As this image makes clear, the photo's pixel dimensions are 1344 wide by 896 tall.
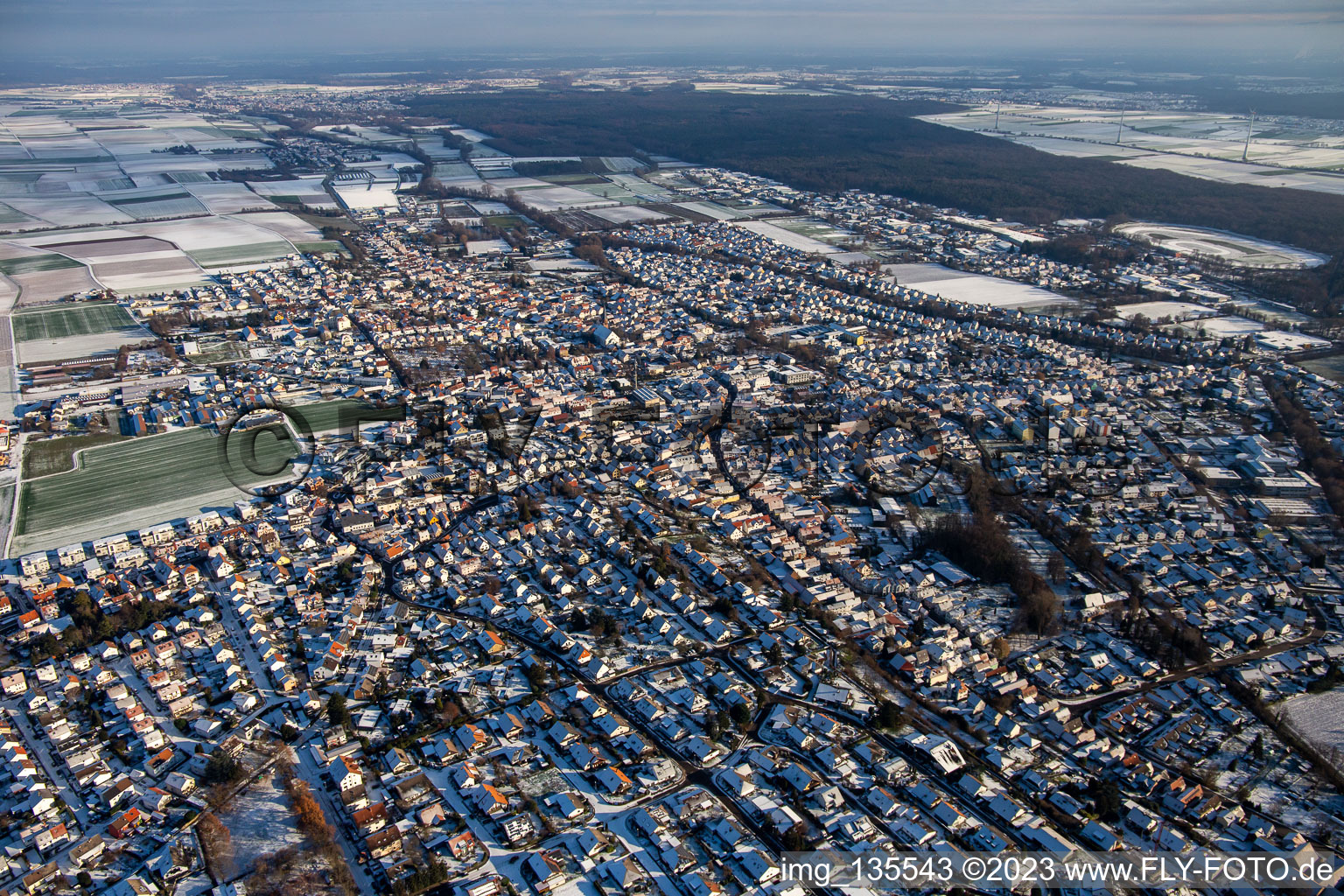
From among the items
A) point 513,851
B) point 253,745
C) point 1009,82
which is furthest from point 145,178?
point 1009,82

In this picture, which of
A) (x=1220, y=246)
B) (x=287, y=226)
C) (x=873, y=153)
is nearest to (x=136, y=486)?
(x=287, y=226)

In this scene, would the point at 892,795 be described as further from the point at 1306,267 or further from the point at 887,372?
the point at 1306,267

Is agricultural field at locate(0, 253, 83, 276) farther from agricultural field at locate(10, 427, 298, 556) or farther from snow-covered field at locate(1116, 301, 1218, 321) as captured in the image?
snow-covered field at locate(1116, 301, 1218, 321)

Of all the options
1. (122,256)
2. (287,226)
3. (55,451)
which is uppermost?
(287,226)

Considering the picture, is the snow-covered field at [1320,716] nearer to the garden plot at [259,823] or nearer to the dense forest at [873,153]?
the garden plot at [259,823]

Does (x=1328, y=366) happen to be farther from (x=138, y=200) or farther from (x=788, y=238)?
(x=138, y=200)

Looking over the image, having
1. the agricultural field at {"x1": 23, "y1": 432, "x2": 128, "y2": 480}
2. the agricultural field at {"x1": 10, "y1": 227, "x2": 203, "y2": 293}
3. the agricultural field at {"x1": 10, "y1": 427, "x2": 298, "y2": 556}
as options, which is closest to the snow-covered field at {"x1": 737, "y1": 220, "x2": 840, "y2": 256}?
the agricultural field at {"x1": 10, "y1": 227, "x2": 203, "y2": 293}

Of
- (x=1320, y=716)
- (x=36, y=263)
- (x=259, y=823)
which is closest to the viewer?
(x=259, y=823)
